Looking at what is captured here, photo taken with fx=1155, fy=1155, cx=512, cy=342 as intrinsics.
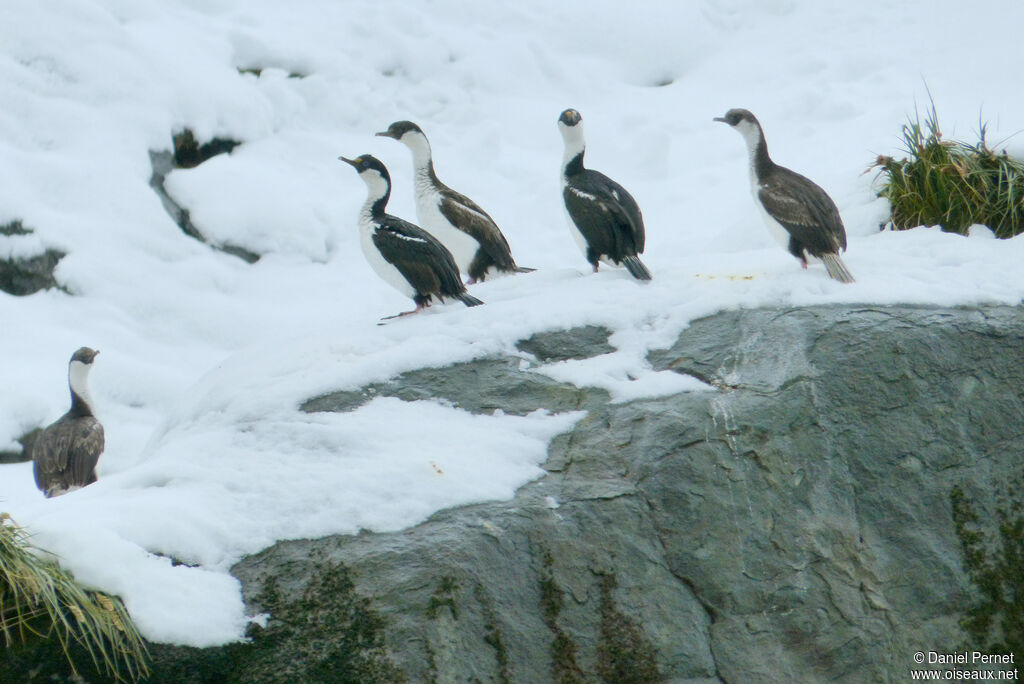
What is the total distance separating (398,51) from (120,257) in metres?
4.10

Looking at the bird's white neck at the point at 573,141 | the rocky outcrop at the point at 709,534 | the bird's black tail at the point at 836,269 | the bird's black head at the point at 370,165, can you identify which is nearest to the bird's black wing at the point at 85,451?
the bird's black head at the point at 370,165

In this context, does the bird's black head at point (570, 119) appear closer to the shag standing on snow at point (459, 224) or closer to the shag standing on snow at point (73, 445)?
the shag standing on snow at point (459, 224)

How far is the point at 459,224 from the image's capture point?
820cm

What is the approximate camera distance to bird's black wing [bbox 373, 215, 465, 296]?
22.2 ft

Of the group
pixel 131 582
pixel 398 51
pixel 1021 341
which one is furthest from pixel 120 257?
pixel 1021 341

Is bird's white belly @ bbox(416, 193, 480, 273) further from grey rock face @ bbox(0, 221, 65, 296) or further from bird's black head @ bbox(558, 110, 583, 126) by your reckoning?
grey rock face @ bbox(0, 221, 65, 296)

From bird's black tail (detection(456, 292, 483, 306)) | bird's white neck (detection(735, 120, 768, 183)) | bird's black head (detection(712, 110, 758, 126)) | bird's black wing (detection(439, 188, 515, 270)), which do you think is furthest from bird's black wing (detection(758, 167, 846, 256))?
bird's black wing (detection(439, 188, 515, 270))

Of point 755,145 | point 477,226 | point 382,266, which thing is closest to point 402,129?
point 477,226

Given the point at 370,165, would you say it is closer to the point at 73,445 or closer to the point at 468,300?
the point at 468,300

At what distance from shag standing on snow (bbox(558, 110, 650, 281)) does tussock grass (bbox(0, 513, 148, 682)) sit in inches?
143

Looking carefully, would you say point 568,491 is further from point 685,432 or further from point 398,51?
point 398,51

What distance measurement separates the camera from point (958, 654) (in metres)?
5.13

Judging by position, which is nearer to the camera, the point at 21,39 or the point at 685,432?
the point at 685,432

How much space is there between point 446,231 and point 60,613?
4772 mm
